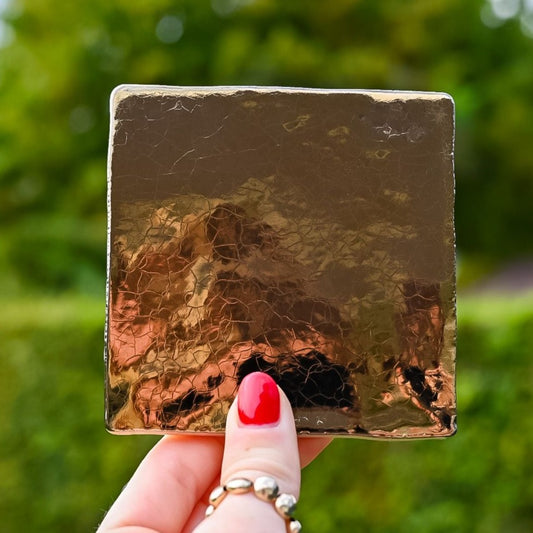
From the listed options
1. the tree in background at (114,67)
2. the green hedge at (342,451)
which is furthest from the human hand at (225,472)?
the tree in background at (114,67)

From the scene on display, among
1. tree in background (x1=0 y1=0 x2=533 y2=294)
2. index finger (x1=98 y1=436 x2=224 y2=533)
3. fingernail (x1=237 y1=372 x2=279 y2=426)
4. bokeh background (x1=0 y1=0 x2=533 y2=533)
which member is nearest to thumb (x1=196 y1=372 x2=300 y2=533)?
fingernail (x1=237 y1=372 x2=279 y2=426)

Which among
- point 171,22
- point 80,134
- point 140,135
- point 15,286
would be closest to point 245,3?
point 171,22

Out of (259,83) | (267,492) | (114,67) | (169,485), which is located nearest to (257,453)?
(267,492)

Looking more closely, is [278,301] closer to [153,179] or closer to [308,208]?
[308,208]

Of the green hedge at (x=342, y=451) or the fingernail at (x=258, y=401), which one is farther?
the green hedge at (x=342, y=451)

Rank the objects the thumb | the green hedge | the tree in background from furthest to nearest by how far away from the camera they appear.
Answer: the tree in background
the green hedge
the thumb

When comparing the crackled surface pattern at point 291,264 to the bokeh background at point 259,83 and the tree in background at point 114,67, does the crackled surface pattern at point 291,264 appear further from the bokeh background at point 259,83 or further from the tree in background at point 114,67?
the tree in background at point 114,67

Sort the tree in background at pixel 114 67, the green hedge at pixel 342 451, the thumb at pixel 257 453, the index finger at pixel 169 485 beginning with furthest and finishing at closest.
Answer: the tree in background at pixel 114 67
the green hedge at pixel 342 451
the index finger at pixel 169 485
the thumb at pixel 257 453

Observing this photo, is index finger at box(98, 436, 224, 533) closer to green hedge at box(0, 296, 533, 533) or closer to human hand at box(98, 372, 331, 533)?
human hand at box(98, 372, 331, 533)
